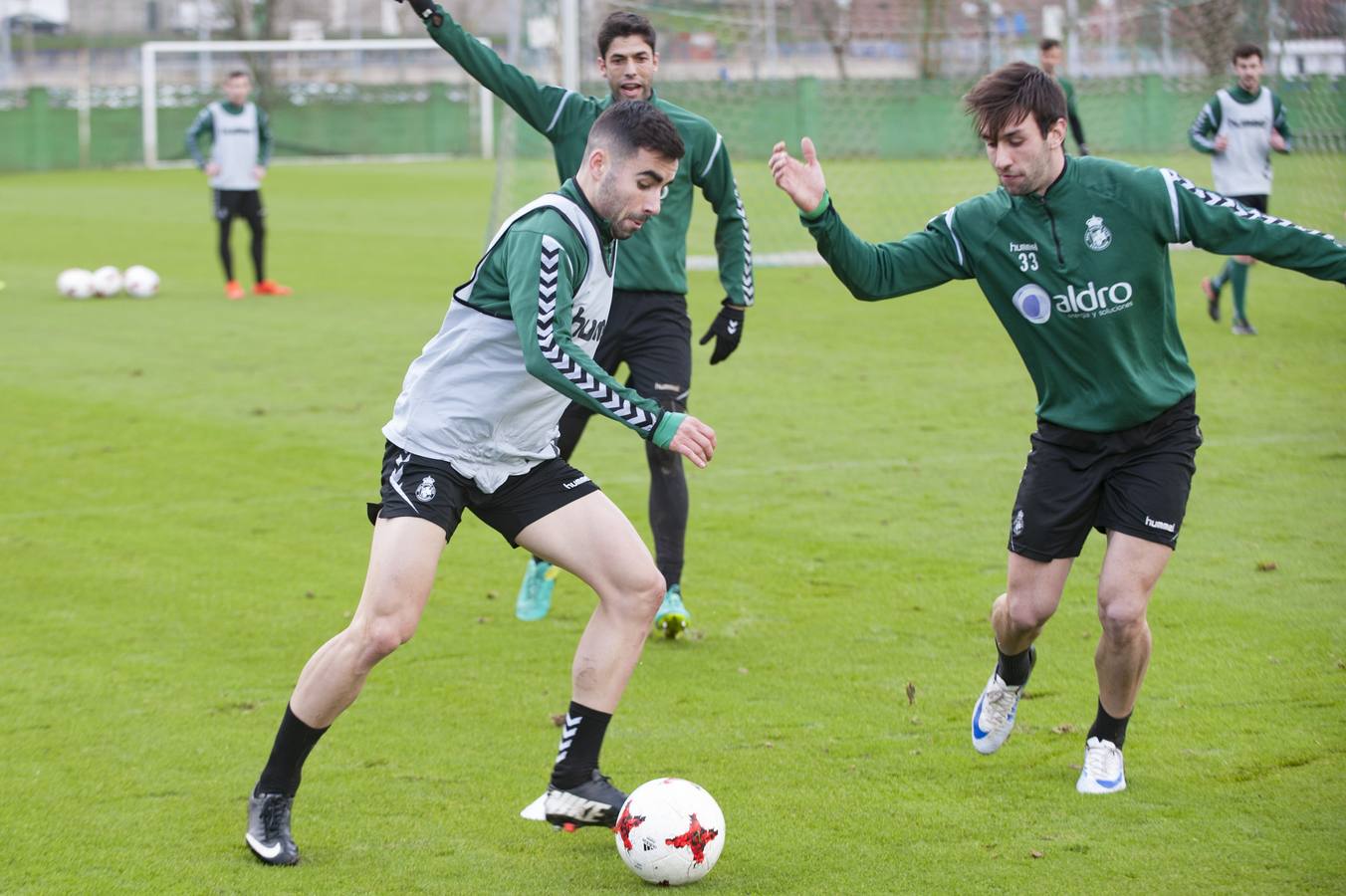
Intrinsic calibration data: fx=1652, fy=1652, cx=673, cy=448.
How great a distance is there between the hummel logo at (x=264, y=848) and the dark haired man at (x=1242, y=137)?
37.9 feet

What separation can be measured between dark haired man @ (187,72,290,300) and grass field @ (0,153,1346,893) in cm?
447

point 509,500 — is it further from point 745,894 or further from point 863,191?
point 863,191

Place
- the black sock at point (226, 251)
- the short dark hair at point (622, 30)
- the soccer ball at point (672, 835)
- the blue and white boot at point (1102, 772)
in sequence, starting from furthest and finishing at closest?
the black sock at point (226, 251) < the short dark hair at point (622, 30) < the blue and white boot at point (1102, 772) < the soccer ball at point (672, 835)

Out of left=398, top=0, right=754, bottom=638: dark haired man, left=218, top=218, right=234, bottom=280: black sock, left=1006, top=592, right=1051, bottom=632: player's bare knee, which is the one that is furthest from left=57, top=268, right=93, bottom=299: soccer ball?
left=1006, top=592, right=1051, bottom=632: player's bare knee

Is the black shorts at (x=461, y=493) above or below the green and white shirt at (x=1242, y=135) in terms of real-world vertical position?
below

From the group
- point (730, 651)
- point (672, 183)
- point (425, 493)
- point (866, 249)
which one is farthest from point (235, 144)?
point (425, 493)

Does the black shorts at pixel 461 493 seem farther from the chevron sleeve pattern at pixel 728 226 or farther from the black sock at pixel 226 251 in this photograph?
the black sock at pixel 226 251

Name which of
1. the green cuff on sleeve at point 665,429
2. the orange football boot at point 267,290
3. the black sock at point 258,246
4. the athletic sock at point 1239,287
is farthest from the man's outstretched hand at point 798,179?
the orange football boot at point 267,290

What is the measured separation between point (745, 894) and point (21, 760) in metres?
2.54

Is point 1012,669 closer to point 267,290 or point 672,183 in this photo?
point 672,183

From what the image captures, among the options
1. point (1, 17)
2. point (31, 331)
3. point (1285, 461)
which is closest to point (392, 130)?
point (1, 17)

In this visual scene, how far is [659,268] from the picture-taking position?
23.0ft

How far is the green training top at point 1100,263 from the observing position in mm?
4863

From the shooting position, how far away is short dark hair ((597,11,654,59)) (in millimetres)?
6707
